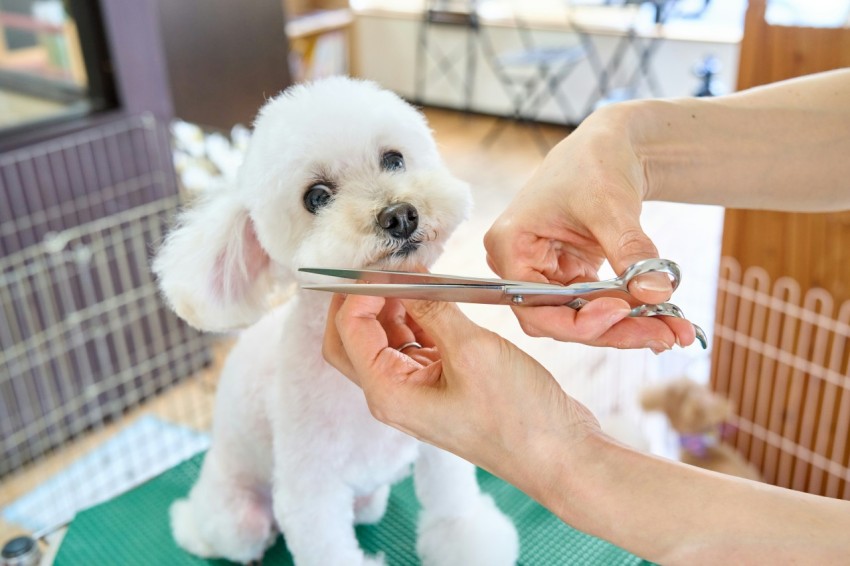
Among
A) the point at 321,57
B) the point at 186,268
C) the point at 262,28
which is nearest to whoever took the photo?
the point at 186,268

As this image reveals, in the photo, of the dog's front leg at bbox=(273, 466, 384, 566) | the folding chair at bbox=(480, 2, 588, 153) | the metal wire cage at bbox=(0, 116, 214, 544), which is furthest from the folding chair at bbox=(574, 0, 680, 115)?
the dog's front leg at bbox=(273, 466, 384, 566)

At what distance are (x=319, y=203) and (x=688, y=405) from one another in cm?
113

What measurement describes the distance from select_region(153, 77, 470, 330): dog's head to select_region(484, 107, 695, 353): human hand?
7 cm

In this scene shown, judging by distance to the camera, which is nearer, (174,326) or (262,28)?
(174,326)

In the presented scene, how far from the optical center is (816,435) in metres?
1.59

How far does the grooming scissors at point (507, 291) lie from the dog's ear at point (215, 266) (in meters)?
0.20

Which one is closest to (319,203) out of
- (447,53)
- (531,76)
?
(531,76)

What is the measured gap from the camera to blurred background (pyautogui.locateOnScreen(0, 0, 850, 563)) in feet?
4.98

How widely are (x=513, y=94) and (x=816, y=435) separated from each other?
10.1 ft

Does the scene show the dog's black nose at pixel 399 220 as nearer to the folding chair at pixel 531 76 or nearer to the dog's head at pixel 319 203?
the dog's head at pixel 319 203

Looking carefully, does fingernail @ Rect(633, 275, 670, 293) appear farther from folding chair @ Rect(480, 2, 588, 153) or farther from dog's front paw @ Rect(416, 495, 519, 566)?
folding chair @ Rect(480, 2, 588, 153)

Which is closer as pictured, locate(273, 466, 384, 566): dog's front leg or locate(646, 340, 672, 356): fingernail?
locate(646, 340, 672, 356): fingernail

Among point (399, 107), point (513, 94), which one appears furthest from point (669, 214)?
point (399, 107)

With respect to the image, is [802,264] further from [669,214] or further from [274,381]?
[669,214]
